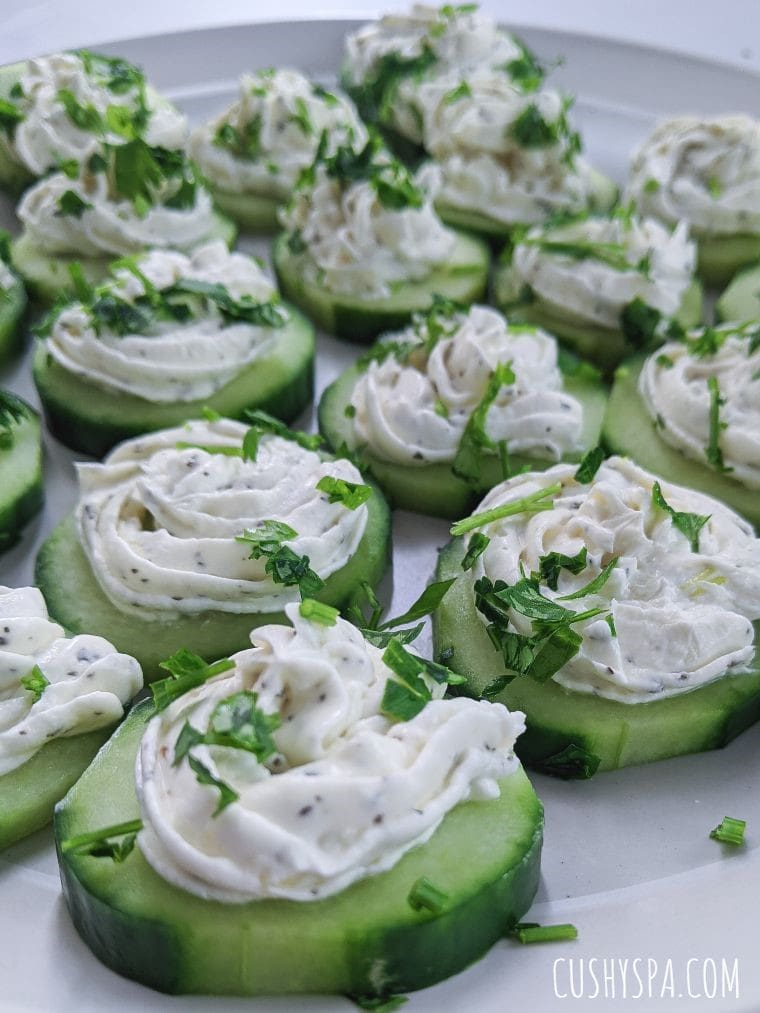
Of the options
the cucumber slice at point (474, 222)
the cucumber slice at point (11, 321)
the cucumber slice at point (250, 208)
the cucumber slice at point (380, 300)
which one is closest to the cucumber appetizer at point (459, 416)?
the cucumber slice at point (380, 300)

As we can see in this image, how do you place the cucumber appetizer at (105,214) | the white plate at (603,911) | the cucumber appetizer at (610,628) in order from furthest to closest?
the cucumber appetizer at (105,214) < the cucumber appetizer at (610,628) < the white plate at (603,911)

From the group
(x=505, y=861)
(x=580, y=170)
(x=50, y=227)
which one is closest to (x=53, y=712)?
(x=505, y=861)

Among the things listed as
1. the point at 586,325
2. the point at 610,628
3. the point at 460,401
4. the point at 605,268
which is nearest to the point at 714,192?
the point at 605,268

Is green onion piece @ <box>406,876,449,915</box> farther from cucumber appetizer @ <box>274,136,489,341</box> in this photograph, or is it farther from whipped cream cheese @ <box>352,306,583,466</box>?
cucumber appetizer @ <box>274,136,489,341</box>

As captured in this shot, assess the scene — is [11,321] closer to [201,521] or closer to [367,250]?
[367,250]

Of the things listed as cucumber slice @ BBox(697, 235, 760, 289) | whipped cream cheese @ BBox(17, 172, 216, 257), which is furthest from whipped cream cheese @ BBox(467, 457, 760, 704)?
whipped cream cheese @ BBox(17, 172, 216, 257)

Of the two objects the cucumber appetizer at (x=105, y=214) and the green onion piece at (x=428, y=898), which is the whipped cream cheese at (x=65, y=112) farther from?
the green onion piece at (x=428, y=898)
